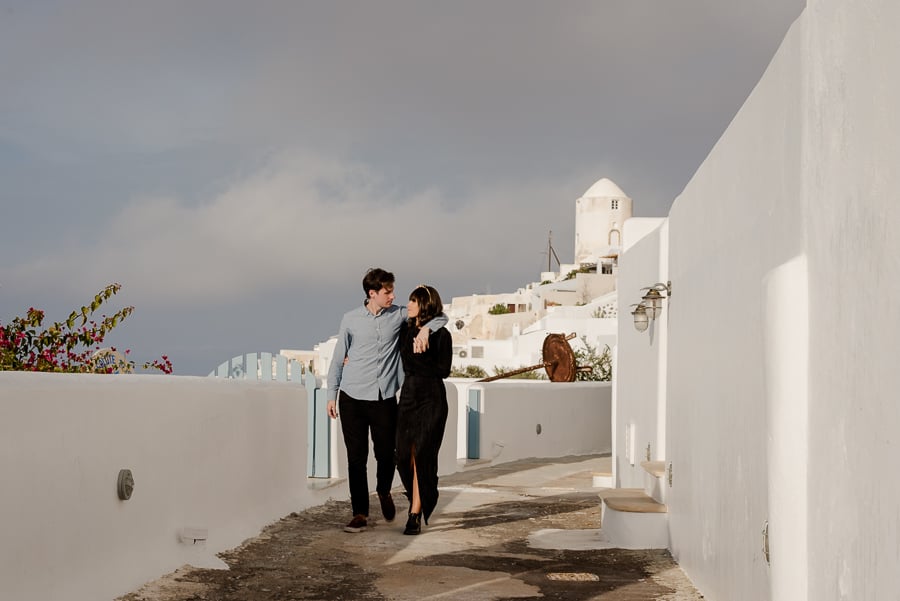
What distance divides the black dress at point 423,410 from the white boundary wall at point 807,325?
2276mm

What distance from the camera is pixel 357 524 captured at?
8.35 metres

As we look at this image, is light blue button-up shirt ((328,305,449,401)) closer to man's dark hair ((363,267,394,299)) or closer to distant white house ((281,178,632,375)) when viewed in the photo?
man's dark hair ((363,267,394,299))

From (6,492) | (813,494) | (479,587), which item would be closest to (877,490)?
(813,494)

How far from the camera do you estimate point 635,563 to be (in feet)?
24.6

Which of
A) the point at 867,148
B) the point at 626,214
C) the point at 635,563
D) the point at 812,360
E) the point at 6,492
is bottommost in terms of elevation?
the point at 635,563

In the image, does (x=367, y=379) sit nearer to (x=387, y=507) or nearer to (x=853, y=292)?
(x=387, y=507)

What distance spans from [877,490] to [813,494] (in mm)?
813

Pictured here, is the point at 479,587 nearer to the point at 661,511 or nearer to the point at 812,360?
the point at 661,511

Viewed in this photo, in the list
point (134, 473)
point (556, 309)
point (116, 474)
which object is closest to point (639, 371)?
point (134, 473)

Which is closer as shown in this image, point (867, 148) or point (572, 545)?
point (867, 148)

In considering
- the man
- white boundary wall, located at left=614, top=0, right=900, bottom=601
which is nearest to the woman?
the man

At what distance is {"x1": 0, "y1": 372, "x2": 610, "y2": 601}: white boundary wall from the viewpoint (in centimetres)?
455

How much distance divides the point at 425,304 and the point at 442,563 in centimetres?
201

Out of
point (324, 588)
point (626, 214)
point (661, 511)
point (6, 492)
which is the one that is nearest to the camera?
point (6, 492)
